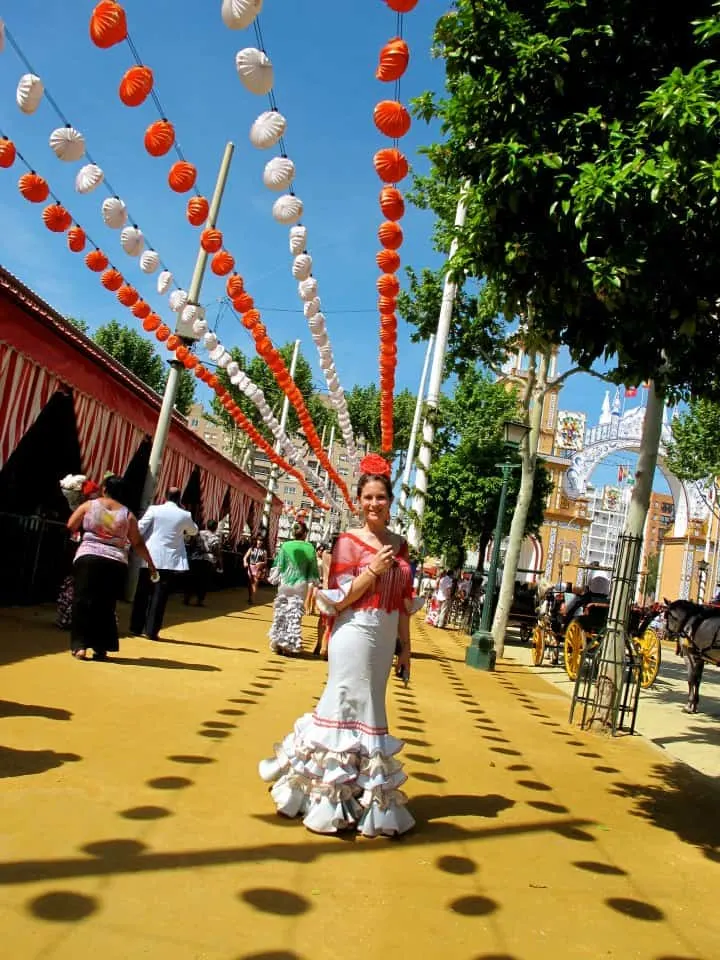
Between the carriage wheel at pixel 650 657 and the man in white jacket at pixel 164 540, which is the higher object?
the man in white jacket at pixel 164 540

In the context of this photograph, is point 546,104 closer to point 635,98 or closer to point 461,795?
point 635,98

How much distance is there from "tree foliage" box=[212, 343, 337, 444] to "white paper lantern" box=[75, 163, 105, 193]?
3270 centimetres

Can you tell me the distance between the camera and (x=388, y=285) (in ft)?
35.9

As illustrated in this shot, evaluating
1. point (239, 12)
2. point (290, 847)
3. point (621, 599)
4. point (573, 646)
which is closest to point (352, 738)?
point (290, 847)

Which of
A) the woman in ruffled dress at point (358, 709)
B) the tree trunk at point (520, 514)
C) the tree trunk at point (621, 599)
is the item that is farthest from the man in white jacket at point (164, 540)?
the tree trunk at point (520, 514)

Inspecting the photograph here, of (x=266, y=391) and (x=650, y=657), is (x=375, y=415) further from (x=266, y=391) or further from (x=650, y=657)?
(x=650, y=657)

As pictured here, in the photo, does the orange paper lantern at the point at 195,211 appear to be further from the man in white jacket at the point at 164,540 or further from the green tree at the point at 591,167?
the green tree at the point at 591,167

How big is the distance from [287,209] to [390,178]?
1388 mm

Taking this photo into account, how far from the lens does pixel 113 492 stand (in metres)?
7.59

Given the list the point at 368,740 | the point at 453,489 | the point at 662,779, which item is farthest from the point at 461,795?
the point at 453,489

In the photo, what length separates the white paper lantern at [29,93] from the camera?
6949mm

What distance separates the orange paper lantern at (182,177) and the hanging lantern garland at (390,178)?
1967mm

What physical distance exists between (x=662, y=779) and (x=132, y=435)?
8.73m

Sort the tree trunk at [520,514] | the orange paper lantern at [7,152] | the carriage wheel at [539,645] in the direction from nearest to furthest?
the orange paper lantern at [7,152] < the carriage wheel at [539,645] < the tree trunk at [520,514]
